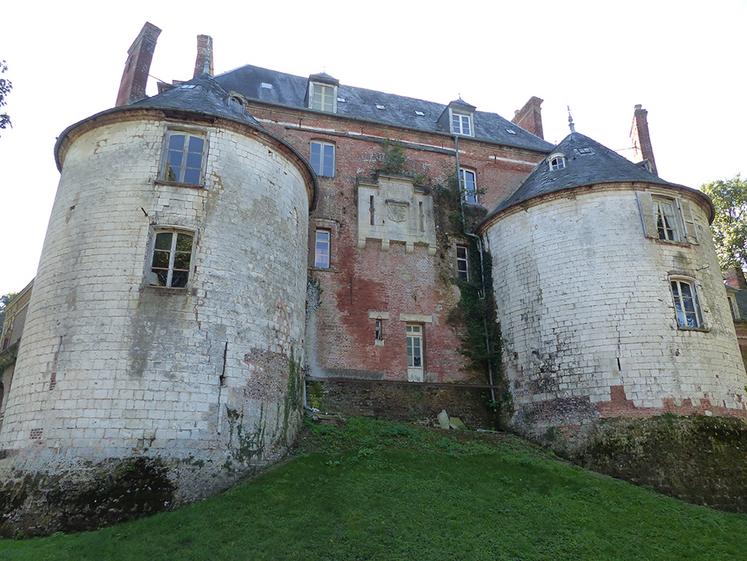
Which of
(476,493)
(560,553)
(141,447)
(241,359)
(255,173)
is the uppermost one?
(255,173)

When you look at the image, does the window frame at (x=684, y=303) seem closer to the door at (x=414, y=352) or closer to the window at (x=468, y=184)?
the door at (x=414, y=352)

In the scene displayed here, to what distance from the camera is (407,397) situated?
17.9m

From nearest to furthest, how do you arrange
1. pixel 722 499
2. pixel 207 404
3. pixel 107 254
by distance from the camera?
pixel 207 404
pixel 107 254
pixel 722 499

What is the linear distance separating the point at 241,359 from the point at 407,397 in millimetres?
7101

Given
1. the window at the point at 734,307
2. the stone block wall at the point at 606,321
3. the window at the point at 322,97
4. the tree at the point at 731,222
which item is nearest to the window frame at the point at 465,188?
the stone block wall at the point at 606,321

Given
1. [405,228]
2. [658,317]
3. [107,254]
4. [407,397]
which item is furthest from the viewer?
[405,228]

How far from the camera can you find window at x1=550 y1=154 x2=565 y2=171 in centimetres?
1986

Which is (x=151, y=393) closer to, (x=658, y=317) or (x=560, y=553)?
(x=560, y=553)

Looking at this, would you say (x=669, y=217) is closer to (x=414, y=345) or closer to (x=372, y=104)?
(x=414, y=345)

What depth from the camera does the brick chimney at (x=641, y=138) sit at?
23750 mm

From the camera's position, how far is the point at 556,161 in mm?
20156

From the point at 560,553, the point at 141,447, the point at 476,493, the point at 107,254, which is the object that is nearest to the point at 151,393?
the point at 141,447

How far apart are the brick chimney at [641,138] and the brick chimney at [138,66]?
779 inches

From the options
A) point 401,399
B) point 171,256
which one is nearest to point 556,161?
point 401,399
